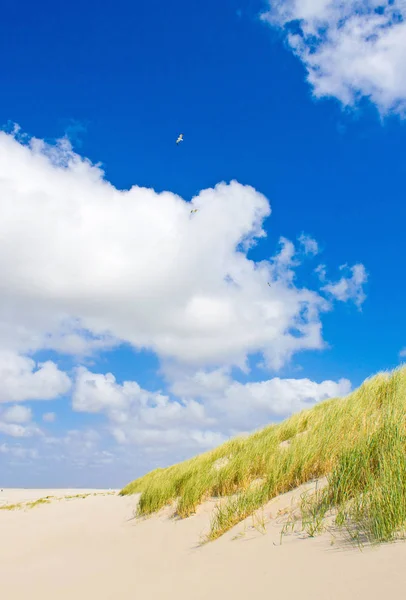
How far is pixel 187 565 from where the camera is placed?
Result: 434cm

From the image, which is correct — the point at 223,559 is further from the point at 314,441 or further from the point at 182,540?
the point at 314,441

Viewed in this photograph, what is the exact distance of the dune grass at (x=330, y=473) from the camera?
374cm

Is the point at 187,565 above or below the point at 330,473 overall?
below

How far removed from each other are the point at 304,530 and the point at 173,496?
4577mm

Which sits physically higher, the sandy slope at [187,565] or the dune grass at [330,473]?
the dune grass at [330,473]

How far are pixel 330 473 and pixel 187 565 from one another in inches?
91.2

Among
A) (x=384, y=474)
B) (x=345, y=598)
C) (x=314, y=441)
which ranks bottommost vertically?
(x=345, y=598)

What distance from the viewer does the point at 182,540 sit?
586cm

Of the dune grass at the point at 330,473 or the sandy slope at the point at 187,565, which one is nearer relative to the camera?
the sandy slope at the point at 187,565

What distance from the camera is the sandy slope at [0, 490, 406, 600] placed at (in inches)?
112

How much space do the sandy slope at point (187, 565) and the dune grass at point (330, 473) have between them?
0.89ft

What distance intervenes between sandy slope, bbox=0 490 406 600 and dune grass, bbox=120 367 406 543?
272 mm

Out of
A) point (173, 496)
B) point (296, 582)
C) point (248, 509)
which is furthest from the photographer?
point (173, 496)

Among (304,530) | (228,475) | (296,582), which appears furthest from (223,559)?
(228,475)
